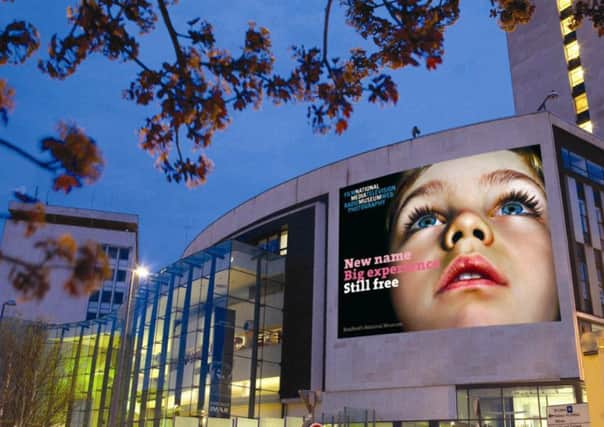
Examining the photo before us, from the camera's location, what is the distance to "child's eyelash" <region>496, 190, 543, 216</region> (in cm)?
3400

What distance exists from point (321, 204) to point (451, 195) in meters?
9.56

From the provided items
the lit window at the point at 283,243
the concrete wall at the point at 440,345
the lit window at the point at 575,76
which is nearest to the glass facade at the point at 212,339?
the lit window at the point at 283,243

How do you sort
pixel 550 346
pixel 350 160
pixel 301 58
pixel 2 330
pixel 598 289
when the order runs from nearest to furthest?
pixel 301 58
pixel 550 346
pixel 598 289
pixel 350 160
pixel 2 330

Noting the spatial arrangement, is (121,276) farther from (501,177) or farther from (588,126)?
(501,177)

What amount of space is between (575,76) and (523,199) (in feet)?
135

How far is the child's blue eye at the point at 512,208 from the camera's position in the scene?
1347 inches

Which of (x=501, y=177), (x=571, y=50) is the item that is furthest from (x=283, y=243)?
(x=571, y=50)

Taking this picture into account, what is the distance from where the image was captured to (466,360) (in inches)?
1307

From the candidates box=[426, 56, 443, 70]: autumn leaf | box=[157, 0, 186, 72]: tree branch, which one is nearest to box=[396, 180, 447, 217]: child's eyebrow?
box=[426, 56, 443, 70]: autumn leaf

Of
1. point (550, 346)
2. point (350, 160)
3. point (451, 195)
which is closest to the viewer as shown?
point (550, 346)

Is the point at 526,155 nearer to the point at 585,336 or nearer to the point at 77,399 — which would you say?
the point at 585,336

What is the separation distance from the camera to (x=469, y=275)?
112ft

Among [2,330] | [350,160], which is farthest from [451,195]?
[2,330]

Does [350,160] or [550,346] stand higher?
[350,160]
